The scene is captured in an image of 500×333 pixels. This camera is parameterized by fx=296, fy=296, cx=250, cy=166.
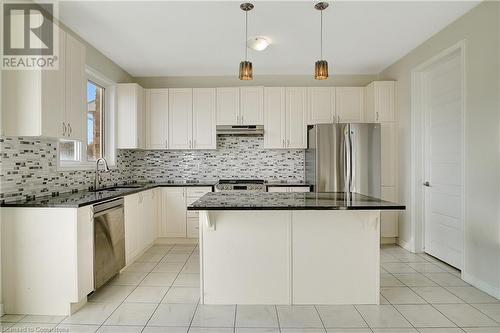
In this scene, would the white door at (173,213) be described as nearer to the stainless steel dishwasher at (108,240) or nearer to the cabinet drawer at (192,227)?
the cabinet drawer at (192,227)

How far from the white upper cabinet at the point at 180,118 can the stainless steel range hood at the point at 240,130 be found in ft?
1.64

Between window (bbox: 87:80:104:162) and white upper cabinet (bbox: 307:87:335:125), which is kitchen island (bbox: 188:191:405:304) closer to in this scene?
window (bbox: 87:80:104:162)

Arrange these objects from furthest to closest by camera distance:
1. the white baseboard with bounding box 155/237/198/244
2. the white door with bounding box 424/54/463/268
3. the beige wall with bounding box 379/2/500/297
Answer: the white baseboard with bounding box 155/237/198/244, the white door with bounding box 424/54/463/268, the beige wall with bounding box 379/2/500/297

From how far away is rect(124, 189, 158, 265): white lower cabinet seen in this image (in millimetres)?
3459

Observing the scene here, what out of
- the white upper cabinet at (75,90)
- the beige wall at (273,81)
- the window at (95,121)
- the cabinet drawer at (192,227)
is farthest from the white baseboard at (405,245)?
the window at (95,121)

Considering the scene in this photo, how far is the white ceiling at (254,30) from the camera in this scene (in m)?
2.77

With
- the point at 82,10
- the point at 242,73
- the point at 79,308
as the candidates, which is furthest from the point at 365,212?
the point at 82,10

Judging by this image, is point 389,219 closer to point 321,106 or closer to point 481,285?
point 481,285

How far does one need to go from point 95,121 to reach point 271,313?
339cm

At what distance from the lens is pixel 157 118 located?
4.73 meters

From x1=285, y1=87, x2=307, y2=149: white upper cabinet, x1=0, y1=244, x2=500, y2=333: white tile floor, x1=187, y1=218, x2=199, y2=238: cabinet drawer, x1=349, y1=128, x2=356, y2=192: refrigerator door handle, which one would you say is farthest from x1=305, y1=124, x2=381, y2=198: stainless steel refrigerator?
x1=187, y1=218, x2=199, y2=238: cabinet drawer

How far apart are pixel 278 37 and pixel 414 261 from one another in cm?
312

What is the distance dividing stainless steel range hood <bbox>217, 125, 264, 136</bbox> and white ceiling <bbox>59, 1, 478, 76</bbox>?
0.90 metres

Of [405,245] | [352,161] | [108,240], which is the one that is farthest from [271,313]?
[405,245]
